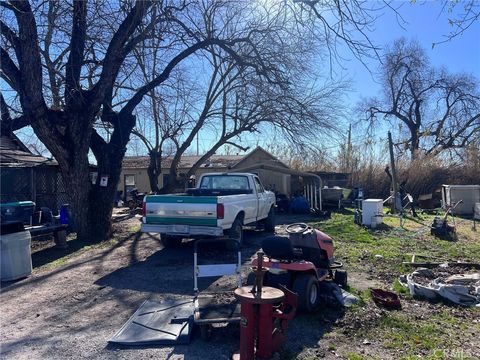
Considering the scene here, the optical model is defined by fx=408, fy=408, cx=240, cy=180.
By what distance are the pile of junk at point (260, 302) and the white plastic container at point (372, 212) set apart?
8149mm

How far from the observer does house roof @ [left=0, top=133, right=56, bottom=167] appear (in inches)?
540

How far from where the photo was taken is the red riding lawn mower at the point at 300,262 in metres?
5.46

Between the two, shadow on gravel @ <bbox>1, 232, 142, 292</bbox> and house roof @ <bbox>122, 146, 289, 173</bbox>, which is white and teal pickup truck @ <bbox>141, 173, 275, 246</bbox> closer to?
shadow on gravel @ <bbox>1, 232, 142, 292</bbox>

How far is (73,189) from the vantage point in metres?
10.8

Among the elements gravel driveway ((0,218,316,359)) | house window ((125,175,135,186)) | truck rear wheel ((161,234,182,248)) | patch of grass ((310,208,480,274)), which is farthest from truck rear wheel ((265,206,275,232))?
house window ((125,175,135,186))

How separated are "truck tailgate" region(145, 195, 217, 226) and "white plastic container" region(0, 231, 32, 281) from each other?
2.74 m

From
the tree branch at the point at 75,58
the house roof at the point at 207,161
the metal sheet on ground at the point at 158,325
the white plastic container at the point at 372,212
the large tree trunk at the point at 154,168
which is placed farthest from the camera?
the house roof at the point at 207,161

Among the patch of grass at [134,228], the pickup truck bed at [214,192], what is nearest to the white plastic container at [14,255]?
the pickup truck bed at [214,192]

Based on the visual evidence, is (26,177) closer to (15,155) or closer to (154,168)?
(15,155)

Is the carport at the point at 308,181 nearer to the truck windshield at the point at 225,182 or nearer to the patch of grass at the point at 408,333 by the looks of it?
the truck windshield at the point at 225,182

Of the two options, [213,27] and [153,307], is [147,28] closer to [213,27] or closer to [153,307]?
[213,27]

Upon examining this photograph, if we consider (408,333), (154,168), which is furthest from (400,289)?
(154,168)

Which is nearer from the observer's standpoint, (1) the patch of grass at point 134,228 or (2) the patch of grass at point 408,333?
(2) the patch of grass at point 408,333

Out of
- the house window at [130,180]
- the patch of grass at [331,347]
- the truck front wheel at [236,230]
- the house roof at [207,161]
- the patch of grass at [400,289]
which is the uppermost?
the house roof at [207,161]
